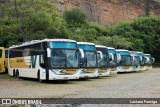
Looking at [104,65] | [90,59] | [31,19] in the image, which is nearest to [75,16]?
[31,19]

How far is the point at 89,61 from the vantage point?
1039 inches

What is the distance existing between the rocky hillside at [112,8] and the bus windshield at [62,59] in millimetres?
55276

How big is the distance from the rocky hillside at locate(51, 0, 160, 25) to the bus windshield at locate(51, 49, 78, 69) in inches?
2176

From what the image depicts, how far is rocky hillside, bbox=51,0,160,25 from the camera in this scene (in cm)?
8200

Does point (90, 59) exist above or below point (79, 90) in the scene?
below

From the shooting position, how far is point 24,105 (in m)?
11.0

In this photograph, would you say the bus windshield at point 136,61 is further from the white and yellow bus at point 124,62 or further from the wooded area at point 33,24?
the wooded area at point 33,24

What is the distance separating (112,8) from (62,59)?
67.3 metres

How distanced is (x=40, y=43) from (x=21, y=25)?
1304cm

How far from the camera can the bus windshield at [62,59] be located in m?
21.9

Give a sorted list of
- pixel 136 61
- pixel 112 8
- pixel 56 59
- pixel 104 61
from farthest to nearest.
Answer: pixel 112 8
pixel 136 61
pixel 104 61
pixel 56 59

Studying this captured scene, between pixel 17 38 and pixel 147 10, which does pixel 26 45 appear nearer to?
pixel 17 38

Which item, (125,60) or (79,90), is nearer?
(79,90)

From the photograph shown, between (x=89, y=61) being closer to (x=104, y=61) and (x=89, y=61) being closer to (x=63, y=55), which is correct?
(x=104, y=61)
